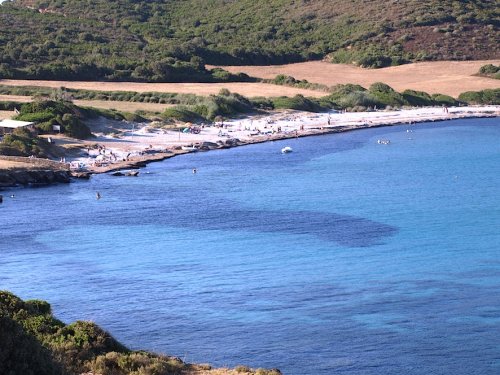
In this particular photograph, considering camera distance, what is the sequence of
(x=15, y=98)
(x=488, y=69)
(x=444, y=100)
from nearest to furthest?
1. (x=15, y=98)
2. (x=444, y=100)
3. (x=488, y=69)

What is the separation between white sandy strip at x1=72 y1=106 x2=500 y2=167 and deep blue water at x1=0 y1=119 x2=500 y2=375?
17.8 feet

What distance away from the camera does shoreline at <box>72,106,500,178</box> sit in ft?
229

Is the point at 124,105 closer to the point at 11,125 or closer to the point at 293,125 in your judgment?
the point at 293,125

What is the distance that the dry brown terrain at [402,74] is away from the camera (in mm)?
112938

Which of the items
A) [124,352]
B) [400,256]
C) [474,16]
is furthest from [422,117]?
[124,352]

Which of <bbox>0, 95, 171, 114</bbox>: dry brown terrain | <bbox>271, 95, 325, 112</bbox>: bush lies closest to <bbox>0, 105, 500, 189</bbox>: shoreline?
<bbox>271, 95, 325, 112</bbox>: bush

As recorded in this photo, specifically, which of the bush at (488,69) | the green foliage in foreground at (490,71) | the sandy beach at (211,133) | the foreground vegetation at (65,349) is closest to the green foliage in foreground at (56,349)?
the foreground vegetation at (65,349)

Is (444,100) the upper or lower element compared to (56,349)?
upper

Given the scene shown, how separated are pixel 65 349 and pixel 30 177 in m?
36.3

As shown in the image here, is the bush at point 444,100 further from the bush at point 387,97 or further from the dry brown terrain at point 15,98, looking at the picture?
the dry brown terrain at point 15,98

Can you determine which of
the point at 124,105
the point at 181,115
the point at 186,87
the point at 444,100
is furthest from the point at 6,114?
the point at 444,100

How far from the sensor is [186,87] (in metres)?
105

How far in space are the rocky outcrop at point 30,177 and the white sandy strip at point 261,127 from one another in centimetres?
492

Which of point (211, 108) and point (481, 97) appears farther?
point (481, 97)
